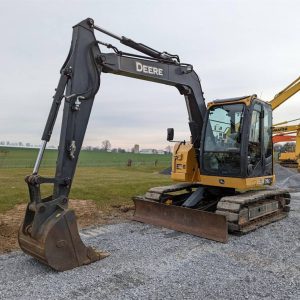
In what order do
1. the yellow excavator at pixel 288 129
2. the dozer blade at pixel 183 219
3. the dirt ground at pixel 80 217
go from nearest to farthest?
the dirt ground at pixel 80 217 → the dozer blade at pixel 183 219 → the yellow excavator at pixel 288 129

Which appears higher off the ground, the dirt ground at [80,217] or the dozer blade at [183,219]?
the dozer blade at [183,219]

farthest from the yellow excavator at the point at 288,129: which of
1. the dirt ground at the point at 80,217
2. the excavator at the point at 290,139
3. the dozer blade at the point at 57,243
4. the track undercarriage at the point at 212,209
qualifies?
the dozer blade at the point at 57,243

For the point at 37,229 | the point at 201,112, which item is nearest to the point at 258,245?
the point at 201,112

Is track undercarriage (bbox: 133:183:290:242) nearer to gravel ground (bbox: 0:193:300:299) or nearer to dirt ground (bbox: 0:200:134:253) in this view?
gravel ground (bbox: 0:193:300:299)

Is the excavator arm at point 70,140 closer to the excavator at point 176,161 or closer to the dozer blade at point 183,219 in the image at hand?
the excavator at point 176,161

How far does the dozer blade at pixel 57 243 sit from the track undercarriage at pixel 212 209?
250cm

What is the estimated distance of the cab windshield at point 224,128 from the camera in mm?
7211

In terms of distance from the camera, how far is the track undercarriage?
6488 millimetres

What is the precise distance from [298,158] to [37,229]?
20229 millimetres

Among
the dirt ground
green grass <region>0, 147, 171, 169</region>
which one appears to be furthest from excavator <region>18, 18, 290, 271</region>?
green grass <region>0, 147, 171, 169</region>

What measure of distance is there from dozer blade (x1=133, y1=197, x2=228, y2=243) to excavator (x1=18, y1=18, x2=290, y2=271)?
2cm

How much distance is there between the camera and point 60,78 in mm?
5172

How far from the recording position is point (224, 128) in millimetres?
7484

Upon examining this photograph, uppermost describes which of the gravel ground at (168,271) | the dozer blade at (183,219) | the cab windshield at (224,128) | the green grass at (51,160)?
the cab windshield at (224,128)
